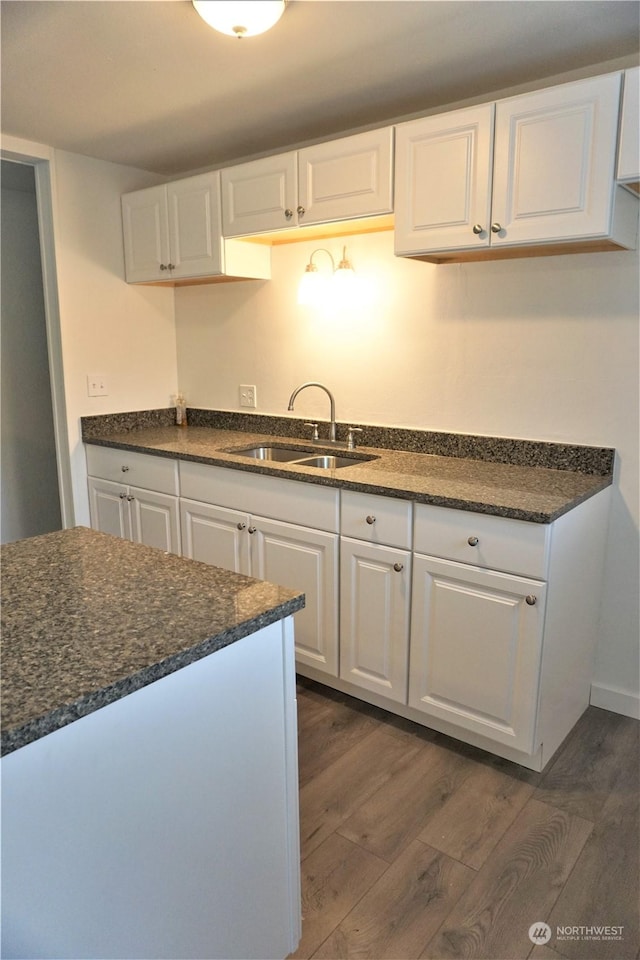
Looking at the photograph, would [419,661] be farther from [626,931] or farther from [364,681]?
[626,931]

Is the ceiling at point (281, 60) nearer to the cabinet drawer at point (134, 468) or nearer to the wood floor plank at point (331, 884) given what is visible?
the cabinet drawer at point (134, 468)

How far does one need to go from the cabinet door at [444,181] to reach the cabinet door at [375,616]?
1082 mm

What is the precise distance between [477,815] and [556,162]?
1.94m

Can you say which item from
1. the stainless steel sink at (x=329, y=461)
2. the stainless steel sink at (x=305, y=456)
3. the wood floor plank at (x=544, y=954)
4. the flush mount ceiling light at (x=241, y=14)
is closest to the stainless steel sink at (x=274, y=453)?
the stainless steel sink at (x=305, y=456)

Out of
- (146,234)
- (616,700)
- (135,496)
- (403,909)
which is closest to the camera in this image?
(403,909)

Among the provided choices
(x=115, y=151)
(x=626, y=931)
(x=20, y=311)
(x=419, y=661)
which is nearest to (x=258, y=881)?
(x=626, y=931)

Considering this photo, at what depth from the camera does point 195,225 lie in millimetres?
2941

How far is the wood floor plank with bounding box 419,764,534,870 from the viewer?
5.79ft

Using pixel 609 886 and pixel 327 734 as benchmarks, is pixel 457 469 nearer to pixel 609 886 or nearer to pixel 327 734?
pixel 327 734

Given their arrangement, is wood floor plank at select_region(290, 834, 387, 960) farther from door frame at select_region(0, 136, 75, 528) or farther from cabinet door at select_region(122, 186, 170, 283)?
cabinet door at select_region(122, 186, 170, 283)

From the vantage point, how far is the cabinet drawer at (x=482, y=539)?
6.11 feet

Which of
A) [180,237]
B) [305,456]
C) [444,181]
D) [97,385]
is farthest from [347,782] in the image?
[180,237]

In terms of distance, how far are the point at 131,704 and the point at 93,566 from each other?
1.65 ft

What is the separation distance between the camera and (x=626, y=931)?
1521 millimetres
